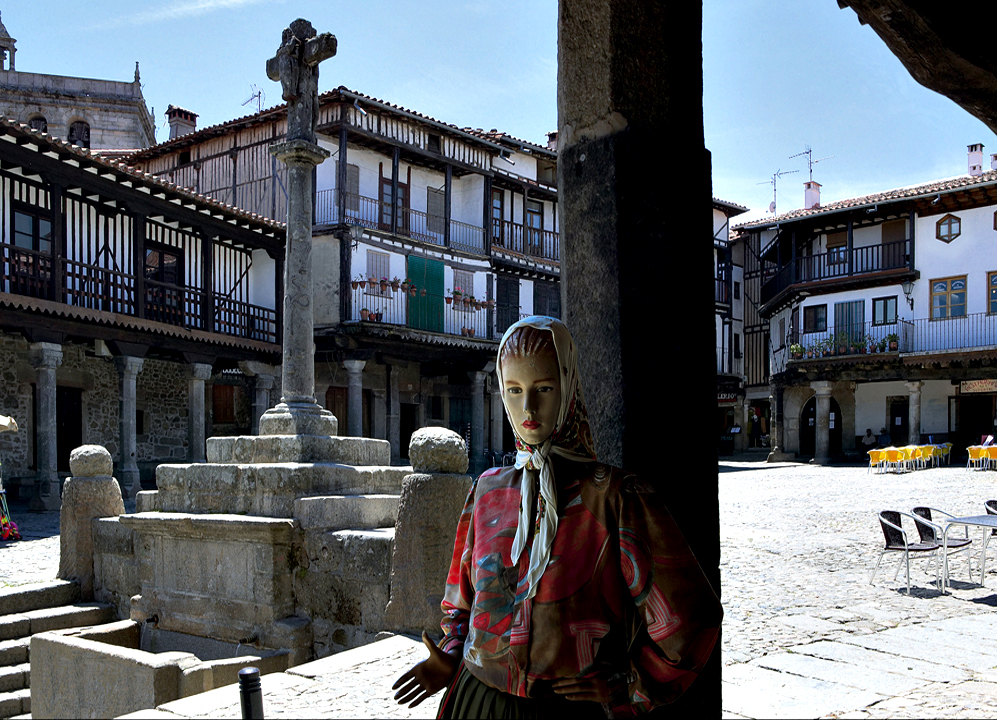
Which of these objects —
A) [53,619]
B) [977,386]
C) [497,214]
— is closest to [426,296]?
[497,214]

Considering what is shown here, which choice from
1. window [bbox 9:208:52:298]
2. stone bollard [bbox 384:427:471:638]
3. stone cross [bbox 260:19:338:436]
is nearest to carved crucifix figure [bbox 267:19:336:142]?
stone cross [bbox 260:19:338:436]

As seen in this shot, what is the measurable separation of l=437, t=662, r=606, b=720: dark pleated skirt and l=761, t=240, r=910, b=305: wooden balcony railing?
2739 cm

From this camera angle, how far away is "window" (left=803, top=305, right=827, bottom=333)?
28406mm

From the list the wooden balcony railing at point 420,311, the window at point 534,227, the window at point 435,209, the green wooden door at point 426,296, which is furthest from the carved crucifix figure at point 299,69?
the window at point 534,227

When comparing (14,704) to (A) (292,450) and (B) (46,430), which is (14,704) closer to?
(A) (292,450)

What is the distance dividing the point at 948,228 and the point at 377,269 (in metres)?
16.5

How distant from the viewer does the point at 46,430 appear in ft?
45.5

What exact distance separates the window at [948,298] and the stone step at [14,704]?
82.4ft

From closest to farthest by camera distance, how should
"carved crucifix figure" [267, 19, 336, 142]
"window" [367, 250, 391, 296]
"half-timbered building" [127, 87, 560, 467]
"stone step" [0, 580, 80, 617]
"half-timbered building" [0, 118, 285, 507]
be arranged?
1. "stone step" [0, 580, 80, 617]
2. "carved crucifix figure" [267, 19, 336, 142]
3. "half-timbered building" [0, 118, 285, 507]
4. "half-timbered building" [127, 87, 560, 467]
5. "window" [367, 250, 391, 296]

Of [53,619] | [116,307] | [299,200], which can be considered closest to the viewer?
[53,619]

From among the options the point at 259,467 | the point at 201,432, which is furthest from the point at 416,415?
the point at 259,467

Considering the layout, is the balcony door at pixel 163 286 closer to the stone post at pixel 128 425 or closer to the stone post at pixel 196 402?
the stone post at pixel 196 402

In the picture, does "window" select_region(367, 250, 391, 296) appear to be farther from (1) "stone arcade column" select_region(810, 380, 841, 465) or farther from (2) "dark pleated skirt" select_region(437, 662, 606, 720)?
(2) "dark pleated skirt" select_region(437, 662, 606, 720)

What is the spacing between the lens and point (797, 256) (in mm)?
30156
